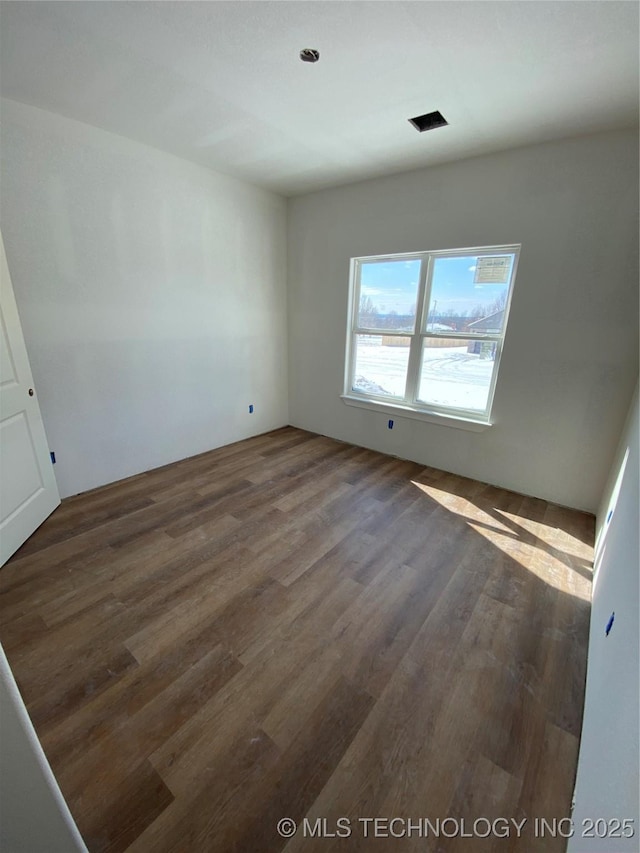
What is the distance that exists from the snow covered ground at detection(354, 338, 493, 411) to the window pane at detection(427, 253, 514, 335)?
25 centimetres

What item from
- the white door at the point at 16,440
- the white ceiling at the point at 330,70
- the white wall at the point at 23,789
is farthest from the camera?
the white door at the point at 16,440

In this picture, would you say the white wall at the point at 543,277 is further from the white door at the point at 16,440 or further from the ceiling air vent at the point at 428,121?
the white door at the point at 16,440

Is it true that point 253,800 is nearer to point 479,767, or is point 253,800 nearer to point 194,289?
point 479,767

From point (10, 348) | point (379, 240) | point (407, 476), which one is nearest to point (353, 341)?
point (379, 240)

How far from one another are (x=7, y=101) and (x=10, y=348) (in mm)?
1567

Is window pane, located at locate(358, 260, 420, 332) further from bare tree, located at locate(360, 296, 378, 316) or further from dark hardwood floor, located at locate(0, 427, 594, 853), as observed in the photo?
dark hardwood floor, located at locate(0, 427, 594, 853)

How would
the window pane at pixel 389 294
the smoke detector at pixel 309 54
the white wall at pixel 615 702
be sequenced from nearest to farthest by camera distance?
1. the white wall at pixel 615 702
2. the smoke detector at pixel 309 54
3. the window pane at pixel 389 294

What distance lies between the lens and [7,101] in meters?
2.21

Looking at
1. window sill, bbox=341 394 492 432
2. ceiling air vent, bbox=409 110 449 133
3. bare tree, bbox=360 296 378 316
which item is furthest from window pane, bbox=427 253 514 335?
ceiling air vent, bbox=409 110 449 133

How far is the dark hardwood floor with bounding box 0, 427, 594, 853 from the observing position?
3.71 feet

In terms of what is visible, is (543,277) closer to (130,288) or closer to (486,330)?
(486,330)

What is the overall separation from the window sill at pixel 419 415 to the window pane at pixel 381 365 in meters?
0.15

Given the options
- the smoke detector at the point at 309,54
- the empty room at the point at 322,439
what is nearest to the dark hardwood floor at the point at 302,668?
the empty room at the point at 322,439

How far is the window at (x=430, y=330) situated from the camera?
3.10 m
